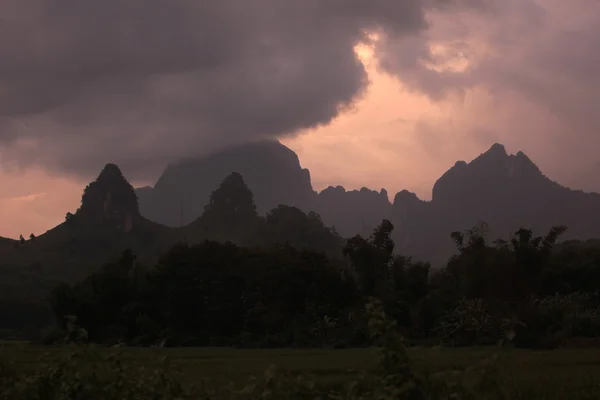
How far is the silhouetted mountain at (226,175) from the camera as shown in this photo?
14188 centimetres

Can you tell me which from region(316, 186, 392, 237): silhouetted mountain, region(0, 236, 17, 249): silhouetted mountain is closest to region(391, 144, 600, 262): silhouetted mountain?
region(316, 186, 392, 237): silhouetted mountain

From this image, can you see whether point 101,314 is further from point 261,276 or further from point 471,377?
point 471,377

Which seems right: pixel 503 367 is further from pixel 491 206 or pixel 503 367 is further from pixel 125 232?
pixel 491 206

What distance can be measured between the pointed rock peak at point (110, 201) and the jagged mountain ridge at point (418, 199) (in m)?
51.9

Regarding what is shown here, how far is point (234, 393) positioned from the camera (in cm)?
389

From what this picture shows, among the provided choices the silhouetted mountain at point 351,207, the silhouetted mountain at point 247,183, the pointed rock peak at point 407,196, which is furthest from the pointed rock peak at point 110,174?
the silhouetted mountain at point 351,207

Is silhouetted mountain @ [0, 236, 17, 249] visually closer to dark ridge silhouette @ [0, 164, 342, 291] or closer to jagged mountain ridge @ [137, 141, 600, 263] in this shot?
dark ridge silhouette @ [0, 164, 342, 291]

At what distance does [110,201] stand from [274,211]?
75.4ft

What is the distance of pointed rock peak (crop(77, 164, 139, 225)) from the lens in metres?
79.9

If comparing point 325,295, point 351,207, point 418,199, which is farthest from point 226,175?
point 325,295

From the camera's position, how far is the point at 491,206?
383 feet

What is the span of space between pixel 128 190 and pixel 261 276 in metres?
58.4

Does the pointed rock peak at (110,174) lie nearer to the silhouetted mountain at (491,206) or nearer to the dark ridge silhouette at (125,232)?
the dark ridge silhouette at (125,232)

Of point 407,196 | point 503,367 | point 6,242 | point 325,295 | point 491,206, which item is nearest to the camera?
point 503,367
